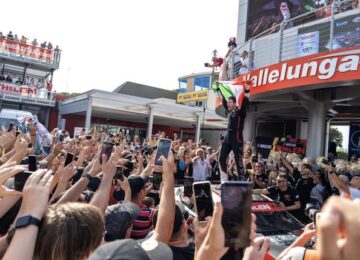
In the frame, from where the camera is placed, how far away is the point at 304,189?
628 centimetres

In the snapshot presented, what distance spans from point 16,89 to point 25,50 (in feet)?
20.3

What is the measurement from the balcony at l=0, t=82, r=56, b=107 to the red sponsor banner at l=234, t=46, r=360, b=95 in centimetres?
1837

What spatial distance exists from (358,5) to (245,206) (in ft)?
36.4

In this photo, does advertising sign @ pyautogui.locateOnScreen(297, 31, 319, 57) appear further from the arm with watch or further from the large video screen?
the arm with watch

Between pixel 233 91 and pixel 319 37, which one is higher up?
pixel 319 37

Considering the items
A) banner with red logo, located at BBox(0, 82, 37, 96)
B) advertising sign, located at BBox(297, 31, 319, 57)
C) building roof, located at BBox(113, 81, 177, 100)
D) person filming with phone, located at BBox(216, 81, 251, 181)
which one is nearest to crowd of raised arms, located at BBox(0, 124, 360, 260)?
person filming with phone, located at BBox(216, 81, 251, 181)

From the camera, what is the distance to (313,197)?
631cm

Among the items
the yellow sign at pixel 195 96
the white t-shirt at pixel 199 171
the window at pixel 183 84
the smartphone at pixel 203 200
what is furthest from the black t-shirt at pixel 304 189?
the window at pixel 183 84

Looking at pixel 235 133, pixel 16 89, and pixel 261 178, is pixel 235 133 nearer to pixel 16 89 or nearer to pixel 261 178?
pixel 261 178

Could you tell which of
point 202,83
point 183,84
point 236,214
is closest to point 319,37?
point 236,214

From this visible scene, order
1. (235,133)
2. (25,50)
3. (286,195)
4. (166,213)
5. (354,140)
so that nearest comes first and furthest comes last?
(166,213) → (235,133) → (286,195) → (354,140) → (25,50)

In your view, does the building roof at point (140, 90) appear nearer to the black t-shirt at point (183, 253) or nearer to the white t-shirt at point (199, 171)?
the white t-shirt at point (199, 171)

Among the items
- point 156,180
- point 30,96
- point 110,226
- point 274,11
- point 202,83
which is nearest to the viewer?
point 110,226

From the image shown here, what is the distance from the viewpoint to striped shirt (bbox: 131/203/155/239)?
302 cm
